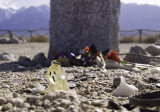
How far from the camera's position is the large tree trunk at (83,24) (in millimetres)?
6281

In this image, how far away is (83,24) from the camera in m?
6.32

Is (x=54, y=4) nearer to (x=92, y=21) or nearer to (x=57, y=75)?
(x=92, y=21)

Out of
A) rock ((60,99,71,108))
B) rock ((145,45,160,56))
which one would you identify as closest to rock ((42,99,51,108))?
rock ((60,99,71,108))

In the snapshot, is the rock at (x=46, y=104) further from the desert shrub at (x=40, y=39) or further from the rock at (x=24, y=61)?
the desert shrub at (x=40, y=39)

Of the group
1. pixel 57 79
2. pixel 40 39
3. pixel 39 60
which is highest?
pixel 57 79

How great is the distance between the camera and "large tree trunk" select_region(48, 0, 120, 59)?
6281 mm

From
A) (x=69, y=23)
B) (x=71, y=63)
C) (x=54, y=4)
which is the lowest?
(x=71, y=63)

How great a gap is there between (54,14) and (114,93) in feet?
12.9

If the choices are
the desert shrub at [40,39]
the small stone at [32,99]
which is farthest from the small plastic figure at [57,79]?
the desert shrub at [40,39]

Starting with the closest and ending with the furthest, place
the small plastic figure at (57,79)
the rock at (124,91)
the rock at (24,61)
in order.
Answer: the small plastic figure at (57,79)
the rock at (124,91)
the rock at (24,61)

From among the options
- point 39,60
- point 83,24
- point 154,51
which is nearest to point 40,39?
point 154,51

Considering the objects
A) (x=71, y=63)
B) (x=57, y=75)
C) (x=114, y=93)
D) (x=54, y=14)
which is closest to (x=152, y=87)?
(x=114, y=93)

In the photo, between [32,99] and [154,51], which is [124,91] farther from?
[154,51]

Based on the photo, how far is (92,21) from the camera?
6316mm
